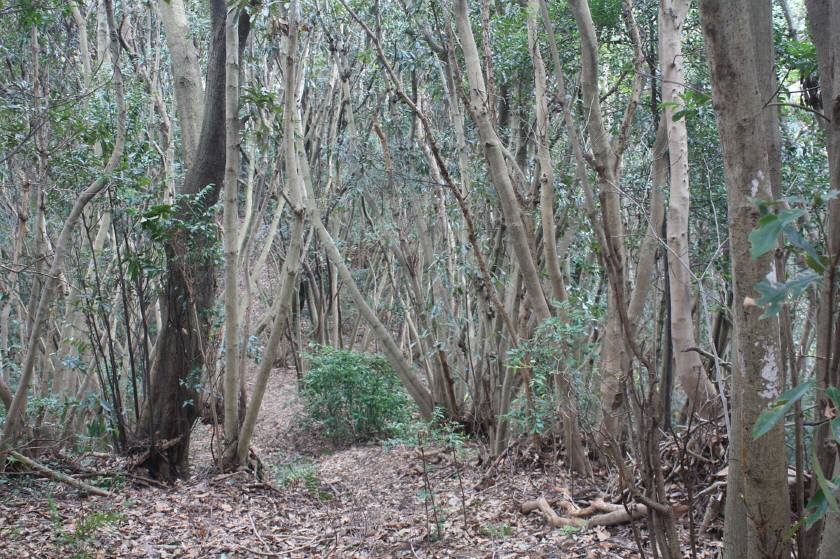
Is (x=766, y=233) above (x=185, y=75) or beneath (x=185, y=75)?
beneath

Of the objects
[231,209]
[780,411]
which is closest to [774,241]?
[780,411]

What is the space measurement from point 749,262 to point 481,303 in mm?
6263

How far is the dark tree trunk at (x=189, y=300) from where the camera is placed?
269 inches

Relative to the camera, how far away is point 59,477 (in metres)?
6.12

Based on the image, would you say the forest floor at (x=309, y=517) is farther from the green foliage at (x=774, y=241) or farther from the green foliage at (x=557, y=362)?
the green foliage at (x=774, y=241)

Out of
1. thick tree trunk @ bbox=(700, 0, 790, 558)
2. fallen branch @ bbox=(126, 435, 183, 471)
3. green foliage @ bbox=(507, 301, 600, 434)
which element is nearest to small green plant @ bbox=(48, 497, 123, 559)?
fallen branch @ bbox=(126, 435, 183, 471)

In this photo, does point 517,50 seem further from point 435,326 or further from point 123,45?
point 123,45

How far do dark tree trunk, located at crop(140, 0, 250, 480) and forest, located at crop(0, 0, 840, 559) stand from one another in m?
0.03

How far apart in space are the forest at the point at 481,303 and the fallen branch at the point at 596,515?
0.09 ft

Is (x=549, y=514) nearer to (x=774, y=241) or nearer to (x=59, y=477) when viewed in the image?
(x=59, y=477)

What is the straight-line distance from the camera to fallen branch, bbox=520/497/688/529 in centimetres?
461

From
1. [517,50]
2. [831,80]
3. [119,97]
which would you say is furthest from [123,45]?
[831,80]

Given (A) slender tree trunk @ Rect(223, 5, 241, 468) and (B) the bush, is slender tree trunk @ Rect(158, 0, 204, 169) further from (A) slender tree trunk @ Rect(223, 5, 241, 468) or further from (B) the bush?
(B) the bush

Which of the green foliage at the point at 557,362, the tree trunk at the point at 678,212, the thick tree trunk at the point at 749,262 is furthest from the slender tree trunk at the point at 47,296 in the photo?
the thick tree trunk at the point at 749,262
